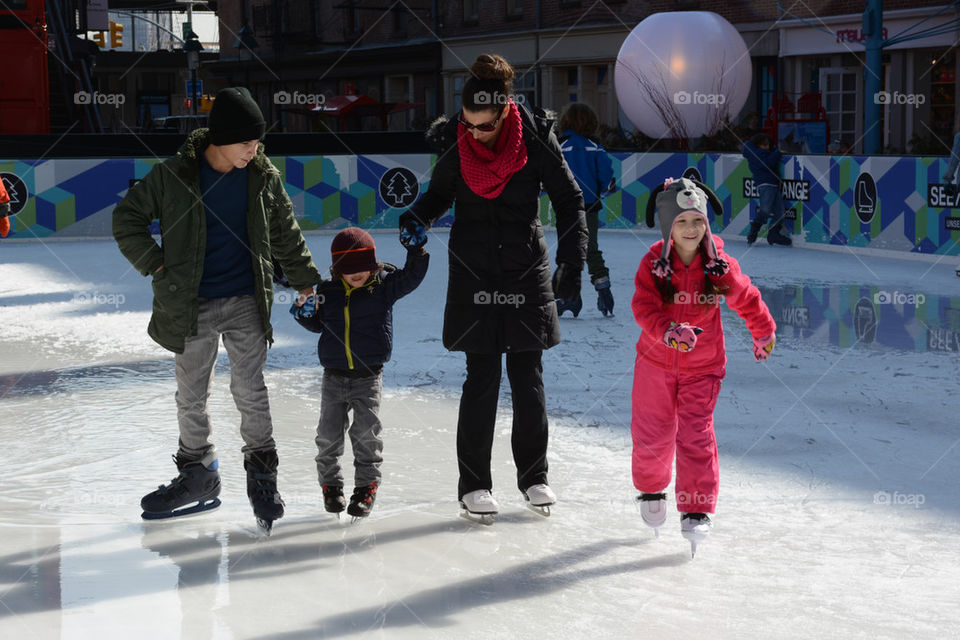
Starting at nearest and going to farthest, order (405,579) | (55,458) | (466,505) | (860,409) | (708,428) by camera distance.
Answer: (405,579) < (708,428) < (466,505) < (55,458) < (860,409)

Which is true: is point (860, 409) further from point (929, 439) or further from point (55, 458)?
point (55, 458)

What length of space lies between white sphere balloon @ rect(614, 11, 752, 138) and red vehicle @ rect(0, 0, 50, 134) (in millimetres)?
10412

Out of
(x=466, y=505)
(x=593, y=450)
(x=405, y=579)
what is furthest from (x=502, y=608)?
(x=593, y=450)

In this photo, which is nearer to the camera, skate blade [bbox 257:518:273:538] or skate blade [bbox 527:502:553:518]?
skate blade [bbox 257:518:273:538]

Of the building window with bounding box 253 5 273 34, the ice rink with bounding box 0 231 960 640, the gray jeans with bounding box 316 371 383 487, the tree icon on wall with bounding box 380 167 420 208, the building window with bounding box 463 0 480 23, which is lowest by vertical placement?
the ice rink with bounding box 0 231 960 640

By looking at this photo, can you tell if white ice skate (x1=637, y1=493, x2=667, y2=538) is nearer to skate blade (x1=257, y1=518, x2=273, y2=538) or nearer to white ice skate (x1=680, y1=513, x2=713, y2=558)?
white ice skate (x1=680, y1=513, x2=713, y2=558)

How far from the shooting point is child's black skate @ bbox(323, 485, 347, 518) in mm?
4590

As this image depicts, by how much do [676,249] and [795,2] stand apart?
22545 mm

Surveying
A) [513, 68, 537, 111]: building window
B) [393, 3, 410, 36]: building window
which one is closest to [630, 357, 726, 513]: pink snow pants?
[513, 68, 537, 111]: building window

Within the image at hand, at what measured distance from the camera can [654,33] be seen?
2423 centimetres

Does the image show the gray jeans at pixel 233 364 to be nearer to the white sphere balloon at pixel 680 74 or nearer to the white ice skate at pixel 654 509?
the white ice skate at pixel 654 509

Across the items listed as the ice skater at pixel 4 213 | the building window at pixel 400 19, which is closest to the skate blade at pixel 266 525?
the ice skater at pixel 4 213

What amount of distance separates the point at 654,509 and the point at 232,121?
74.9 inches

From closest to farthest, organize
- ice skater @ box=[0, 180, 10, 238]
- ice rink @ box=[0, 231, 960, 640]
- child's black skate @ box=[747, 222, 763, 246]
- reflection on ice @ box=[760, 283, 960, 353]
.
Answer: ice rink @ box=[0, 231, 960, 640] → ice skater @ box=[0, 180, 10, 238] → reflection on ice @ box=[760, 283, 960, 353] → child's black skate @ box=[747, 222, 763, 246]
